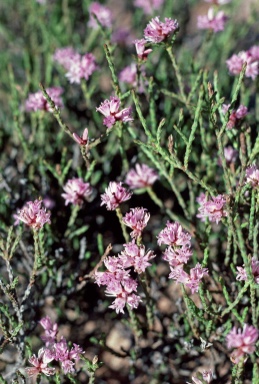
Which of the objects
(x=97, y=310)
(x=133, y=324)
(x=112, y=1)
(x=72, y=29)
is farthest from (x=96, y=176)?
(x=112, y=1)

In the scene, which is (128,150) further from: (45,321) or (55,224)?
(45,321)

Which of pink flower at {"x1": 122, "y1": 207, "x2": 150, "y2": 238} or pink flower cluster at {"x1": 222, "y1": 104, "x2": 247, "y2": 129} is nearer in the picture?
pink flower at {"x1": 122, "y1": 207, "x2": 150, "y2": 238}

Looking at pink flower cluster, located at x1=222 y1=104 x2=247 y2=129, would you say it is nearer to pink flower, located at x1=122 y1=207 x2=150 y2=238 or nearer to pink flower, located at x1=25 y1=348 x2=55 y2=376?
pink flower, located at x1=122 y1=207 x2=150 y2=238

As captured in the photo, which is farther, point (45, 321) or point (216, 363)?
point (216, 363)

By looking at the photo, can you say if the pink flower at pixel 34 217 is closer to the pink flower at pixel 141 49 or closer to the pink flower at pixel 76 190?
the pink flower at pixel 76 190

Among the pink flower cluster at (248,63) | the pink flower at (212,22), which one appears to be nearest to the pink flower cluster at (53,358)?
the pink flower cluster at (248,63)

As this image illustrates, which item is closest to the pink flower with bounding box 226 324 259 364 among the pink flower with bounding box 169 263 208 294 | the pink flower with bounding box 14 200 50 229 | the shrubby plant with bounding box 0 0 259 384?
the shrubby plant with bounding box 0 0 259 384

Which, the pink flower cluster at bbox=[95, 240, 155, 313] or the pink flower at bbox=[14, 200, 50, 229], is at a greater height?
the pink flower at bbox=[14, 200, 50, 229]

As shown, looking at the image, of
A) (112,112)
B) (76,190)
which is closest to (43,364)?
(76,190)
